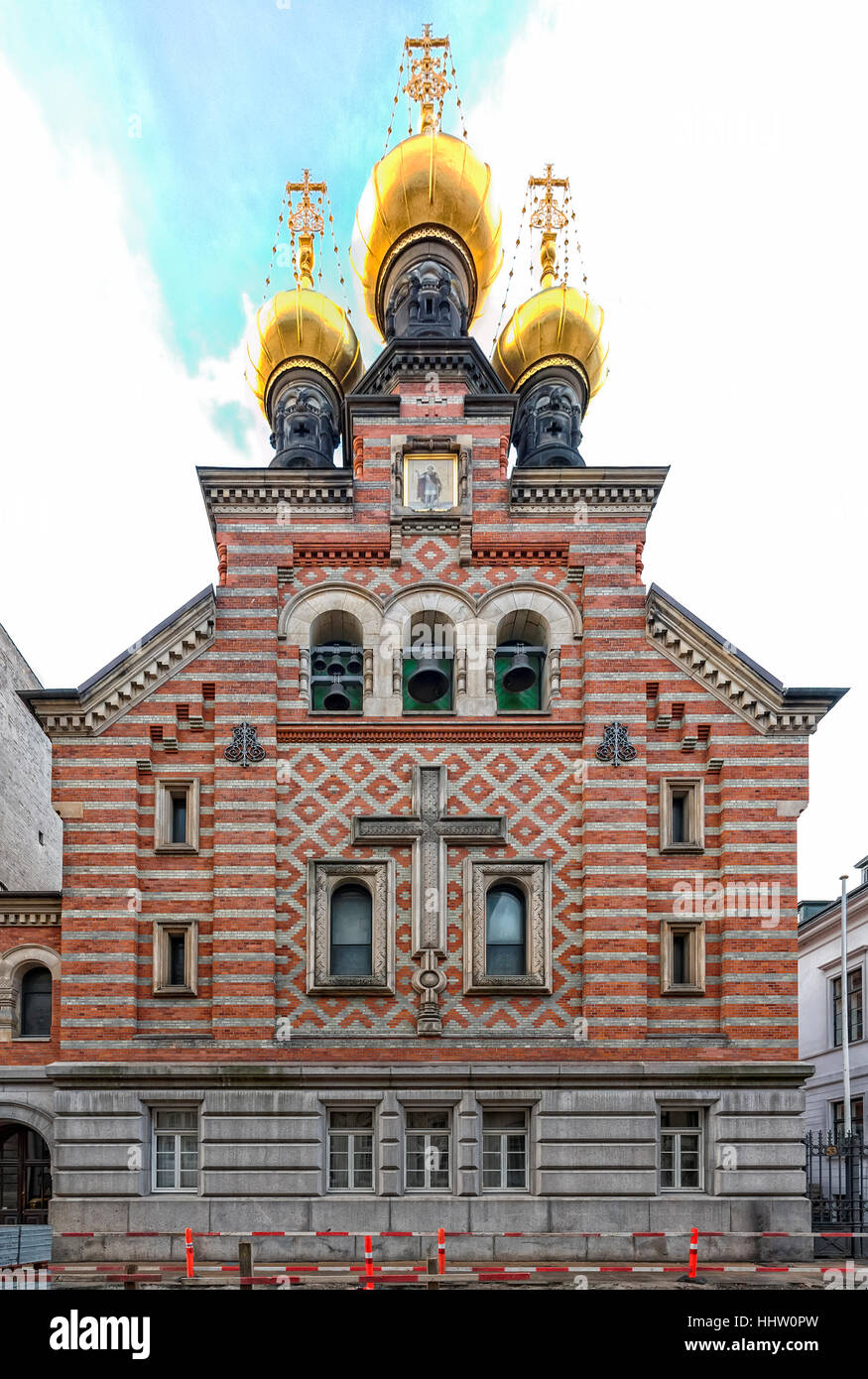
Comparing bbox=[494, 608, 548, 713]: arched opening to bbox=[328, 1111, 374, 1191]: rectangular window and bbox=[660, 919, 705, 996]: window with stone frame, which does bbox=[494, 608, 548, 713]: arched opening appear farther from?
bbox=[328, 1111, 374, 1191]: rectangular window

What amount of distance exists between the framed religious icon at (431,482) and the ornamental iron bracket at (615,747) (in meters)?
5.74

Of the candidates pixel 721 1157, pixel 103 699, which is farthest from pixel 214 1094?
pixel 721 1157

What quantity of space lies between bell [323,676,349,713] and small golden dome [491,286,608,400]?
42.6ft

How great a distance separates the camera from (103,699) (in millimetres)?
24188

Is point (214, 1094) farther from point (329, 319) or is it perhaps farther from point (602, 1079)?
point (329, 319)

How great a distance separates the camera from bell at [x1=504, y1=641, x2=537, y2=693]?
25.0m

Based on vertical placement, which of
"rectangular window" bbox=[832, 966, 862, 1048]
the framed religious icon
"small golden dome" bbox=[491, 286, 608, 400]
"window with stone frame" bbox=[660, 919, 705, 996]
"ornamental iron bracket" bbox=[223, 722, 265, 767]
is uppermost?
"small golden dome" bbox=[491, 286, 608, 400]

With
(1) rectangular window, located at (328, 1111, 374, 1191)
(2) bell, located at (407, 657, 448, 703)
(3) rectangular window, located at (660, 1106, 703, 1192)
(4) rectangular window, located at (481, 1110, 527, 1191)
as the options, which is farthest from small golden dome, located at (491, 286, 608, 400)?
(1) rectangular window, located at (328, 1111, 374, 1191)

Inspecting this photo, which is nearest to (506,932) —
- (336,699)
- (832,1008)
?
(336,699)

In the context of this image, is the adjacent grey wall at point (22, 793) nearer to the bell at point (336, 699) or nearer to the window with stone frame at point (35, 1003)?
the window with stone frame at point (35, 1003)

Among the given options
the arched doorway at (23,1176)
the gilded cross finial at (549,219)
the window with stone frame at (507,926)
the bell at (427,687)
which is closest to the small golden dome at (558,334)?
the gilded cross finial at (549,219)

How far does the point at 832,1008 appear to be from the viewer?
3559 cm

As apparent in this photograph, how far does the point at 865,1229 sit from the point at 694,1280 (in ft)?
25.0

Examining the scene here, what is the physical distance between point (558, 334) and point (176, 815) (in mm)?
17866
